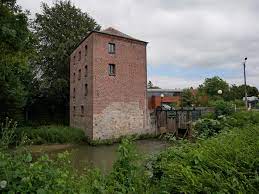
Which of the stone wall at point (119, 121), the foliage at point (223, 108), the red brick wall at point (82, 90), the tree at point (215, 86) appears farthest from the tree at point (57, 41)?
the tree at point (215, 86)

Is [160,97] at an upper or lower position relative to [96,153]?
upper

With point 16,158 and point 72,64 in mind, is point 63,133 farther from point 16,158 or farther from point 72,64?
point 16,158

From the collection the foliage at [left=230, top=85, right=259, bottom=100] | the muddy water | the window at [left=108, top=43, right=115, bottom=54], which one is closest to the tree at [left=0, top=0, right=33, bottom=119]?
the muddy water

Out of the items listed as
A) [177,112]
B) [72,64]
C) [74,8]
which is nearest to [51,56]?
[72,64]

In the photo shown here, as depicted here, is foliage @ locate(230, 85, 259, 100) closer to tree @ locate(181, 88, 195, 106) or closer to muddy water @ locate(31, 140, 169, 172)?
tree @ locate(181, 88, 195, 106)

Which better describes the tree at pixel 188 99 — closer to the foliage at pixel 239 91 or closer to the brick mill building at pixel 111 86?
the brick mill building at pixel 111 86

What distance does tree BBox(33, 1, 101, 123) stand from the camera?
3014 centimetres

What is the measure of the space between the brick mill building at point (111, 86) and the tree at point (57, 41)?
342cm

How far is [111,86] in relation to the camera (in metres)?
24.5

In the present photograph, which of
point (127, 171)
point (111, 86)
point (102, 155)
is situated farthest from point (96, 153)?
point (127, 171)

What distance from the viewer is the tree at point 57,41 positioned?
30141mm

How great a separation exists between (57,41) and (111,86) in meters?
9.50

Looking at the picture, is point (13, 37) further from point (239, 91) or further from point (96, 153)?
point (239, 91)

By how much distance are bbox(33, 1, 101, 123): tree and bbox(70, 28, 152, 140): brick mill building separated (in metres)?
3.42
